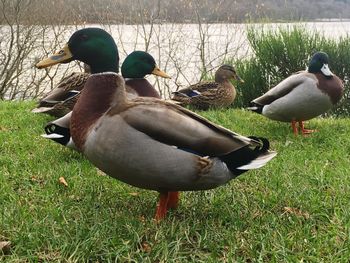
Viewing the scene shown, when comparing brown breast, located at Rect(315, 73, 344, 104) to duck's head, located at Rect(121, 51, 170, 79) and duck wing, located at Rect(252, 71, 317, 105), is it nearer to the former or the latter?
duck wing, located at Rect(252, 71, 317, 105)

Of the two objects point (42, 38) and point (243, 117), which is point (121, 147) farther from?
point (42, 38)

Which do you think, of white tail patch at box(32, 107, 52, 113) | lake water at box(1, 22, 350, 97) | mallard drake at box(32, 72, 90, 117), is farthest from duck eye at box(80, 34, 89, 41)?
lake water at box(1, 22, 350, 97)

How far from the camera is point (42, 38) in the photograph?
48.1 feet

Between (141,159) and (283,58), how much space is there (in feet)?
27.1

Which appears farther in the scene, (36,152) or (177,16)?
(177,16)

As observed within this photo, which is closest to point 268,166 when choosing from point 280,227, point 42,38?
point 280,227

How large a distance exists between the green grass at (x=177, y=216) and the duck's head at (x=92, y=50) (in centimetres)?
78

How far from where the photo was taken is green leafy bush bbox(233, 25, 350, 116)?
9.66 m

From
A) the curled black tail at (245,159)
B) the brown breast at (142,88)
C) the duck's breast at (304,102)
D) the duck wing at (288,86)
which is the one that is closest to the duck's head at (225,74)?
the duck wing at (288,86)

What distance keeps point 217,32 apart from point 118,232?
12.8 meters

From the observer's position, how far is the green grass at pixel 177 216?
212 cm

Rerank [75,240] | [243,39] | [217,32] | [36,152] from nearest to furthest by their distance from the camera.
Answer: [75,240] → [36,152] → [243,39] → [217,32]

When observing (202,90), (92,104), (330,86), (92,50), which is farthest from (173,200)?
(202,90)

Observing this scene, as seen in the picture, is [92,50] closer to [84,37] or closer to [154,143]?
[84,37]
